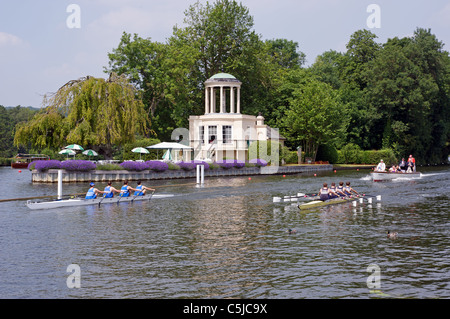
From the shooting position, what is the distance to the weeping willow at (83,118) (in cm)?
5594

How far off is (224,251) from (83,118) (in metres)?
41.7

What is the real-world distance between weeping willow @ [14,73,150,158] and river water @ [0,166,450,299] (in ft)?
82.7

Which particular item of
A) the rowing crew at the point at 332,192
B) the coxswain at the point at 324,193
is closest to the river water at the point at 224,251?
the rowing crew at the point at 332,192

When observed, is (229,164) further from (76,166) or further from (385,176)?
(76,166)

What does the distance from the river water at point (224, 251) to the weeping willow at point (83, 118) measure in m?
25.2

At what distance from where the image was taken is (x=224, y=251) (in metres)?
18.4

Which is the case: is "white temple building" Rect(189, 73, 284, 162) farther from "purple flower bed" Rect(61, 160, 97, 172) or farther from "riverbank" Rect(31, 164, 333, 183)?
"purple flower bed" Rect(61, 160, 97, 172)

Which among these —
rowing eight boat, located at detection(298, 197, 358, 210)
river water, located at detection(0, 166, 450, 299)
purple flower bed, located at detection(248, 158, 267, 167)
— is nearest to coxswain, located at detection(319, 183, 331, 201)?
rowing eight boat, located at detection(298, 197, 358, 210)

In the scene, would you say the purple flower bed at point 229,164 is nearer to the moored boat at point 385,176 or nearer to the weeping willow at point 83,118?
the weeping willow at point 83,118

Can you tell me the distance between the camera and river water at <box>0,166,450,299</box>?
45.5ft

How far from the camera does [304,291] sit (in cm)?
1359

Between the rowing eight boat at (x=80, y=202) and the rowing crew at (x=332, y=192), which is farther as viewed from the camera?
the rowing crew at (x=332, y=192)

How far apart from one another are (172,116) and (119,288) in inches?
2696

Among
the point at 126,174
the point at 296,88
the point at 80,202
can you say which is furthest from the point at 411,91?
the point at 80,202
